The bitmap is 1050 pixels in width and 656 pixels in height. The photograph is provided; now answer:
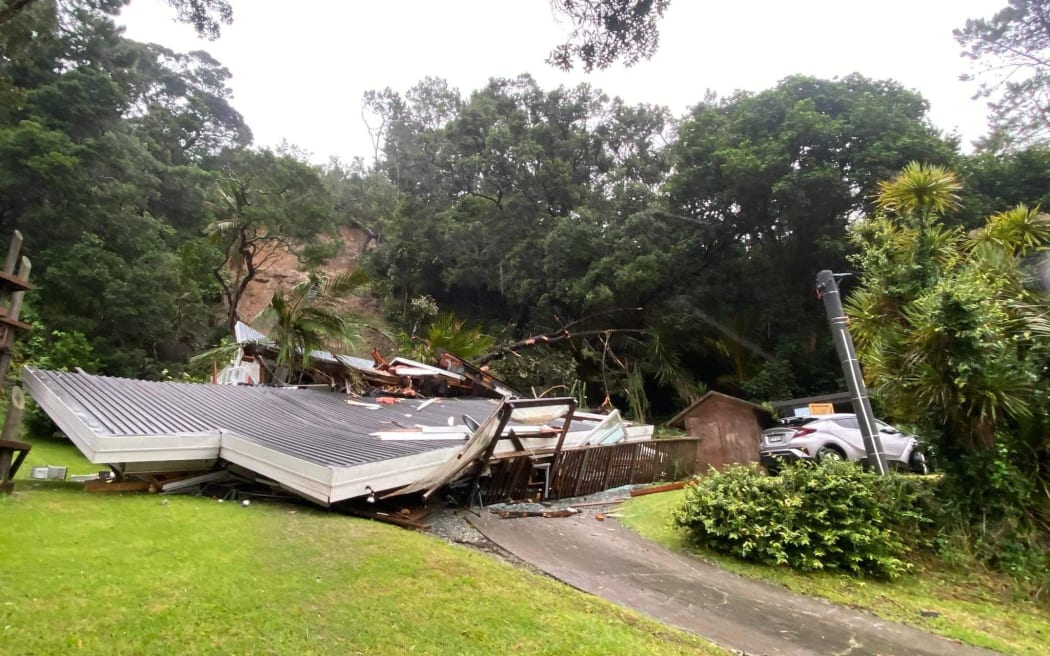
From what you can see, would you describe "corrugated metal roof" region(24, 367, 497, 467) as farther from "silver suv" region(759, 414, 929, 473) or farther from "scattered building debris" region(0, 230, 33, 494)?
"silver suv" region(759, 414, 929, 473)

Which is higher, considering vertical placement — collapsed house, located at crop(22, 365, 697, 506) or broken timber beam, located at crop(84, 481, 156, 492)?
collapsed house, located at crop(22, 365, 697, 506)

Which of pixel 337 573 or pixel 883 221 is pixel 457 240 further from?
pixel 337 573

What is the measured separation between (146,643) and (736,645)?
3.54 metres

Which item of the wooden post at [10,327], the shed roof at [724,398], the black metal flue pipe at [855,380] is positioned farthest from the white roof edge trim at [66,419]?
the shed roof at [724,398]

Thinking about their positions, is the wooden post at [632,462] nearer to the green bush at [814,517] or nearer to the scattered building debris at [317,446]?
the scattered building debris at [317,446]

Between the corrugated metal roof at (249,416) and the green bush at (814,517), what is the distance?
3.34 metres

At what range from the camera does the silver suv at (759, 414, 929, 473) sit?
10961 mm

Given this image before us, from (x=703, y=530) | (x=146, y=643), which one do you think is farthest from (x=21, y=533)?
(x=703, y=530)

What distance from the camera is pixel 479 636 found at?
328 cm

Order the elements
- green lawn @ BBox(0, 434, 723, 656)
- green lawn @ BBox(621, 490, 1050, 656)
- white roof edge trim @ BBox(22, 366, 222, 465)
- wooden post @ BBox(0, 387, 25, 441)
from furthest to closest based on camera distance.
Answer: white roof edge trim @ BBox(22, 366, 222, 465) < wooden post @ BBox(0, 387, 25, 441) < green lawn @ BBox(621, 490, 1050, 656) < green lawn @ BBox(0, 434, 723, 656)

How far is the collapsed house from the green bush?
231 centimetres

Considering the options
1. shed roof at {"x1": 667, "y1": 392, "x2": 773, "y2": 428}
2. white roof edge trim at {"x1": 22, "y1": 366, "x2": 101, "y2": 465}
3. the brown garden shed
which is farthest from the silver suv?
white roof edge trim at {"x1": 22, "y1": 366, "x2": 101, "y2": 465}

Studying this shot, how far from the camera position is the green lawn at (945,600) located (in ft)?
15.4

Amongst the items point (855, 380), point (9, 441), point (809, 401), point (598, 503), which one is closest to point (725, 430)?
point (809, 401)
